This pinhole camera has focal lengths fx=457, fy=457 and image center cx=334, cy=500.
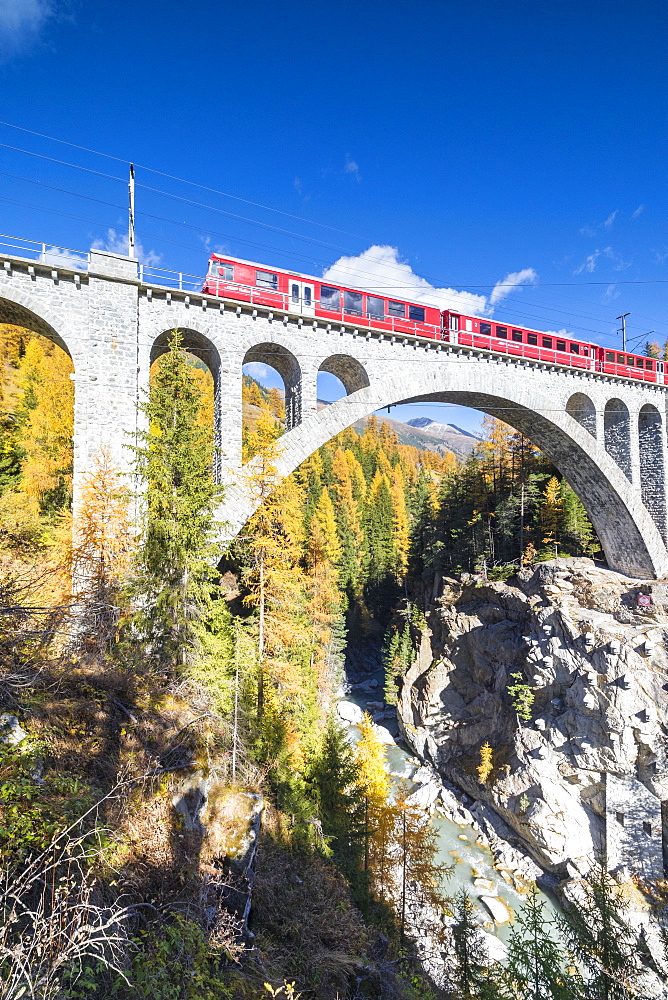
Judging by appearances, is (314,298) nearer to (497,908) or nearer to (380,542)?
(497,908)

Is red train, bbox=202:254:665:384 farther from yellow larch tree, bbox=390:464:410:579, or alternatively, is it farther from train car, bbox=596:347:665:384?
yellow larch tree, bbox=390:464:410:579

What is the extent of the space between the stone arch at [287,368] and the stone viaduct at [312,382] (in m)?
0.06

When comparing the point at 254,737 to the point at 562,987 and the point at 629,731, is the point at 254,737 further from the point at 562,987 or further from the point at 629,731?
the point at 629,731

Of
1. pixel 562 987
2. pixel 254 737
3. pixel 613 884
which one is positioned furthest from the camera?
pixel 613 884

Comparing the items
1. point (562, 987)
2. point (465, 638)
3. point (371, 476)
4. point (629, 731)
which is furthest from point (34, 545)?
point (371, 476)

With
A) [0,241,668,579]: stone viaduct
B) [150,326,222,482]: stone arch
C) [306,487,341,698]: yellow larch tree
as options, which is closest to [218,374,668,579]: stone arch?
[0,241,668,579]: stone viaduct

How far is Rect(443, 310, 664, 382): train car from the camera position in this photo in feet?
59.9

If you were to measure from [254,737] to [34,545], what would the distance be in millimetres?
5611

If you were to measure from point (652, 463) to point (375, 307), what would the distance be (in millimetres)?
17754

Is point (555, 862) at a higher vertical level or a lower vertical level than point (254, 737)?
lower

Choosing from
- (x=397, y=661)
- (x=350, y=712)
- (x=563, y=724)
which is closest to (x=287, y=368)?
(x=563, y=724)

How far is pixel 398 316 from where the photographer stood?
1658 centimetres

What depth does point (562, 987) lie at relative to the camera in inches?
230

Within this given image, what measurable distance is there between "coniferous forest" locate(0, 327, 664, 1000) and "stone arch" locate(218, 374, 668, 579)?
1.61m
